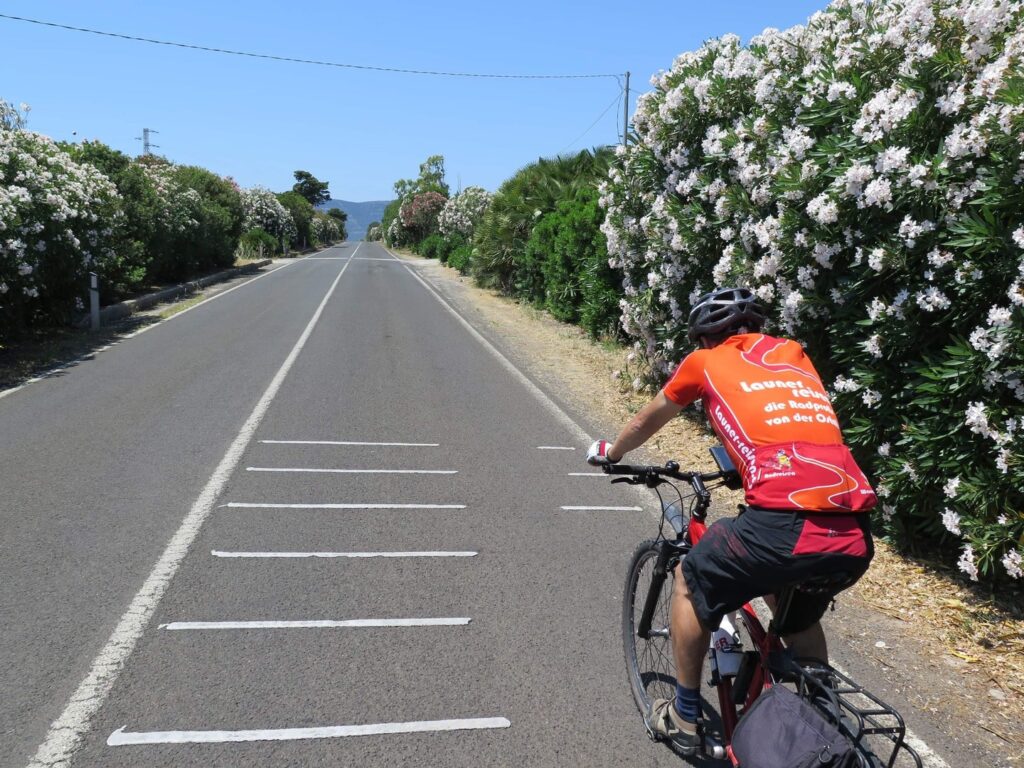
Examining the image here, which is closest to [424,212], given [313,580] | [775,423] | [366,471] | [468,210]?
[468,210]

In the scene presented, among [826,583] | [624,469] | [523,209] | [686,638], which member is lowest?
[686,638]

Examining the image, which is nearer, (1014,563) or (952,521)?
(1014,563)

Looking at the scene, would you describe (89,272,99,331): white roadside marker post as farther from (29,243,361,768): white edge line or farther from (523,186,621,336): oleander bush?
(29,243,361,768): white edge line

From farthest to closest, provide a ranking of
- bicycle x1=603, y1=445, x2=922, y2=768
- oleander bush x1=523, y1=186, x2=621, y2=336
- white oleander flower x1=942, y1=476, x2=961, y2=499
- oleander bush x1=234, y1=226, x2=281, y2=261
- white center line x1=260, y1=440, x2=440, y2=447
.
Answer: oleander bush x1=234, y1=226, x2=281, y2=261
oleander bush x1=523, y1=186, x2=621, y2=336
white center line x1=260, y1=440, x2=440, y2=447
white oleander flower x1=942, y1=476, x2=961, y2=499
bicycle x1=603, y1=445, x2=922, y2=768

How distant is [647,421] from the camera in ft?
10.3

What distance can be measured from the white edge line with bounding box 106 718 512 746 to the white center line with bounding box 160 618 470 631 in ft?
2.80

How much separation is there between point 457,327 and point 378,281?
639 inches

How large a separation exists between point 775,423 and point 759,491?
9.5 inches

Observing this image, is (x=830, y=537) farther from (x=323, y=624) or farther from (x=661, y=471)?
(x=323, y=624)

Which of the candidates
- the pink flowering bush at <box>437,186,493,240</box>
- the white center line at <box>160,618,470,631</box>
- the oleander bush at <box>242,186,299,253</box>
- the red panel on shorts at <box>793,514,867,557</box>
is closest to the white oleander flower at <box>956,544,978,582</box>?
the red panel on shorts at <box>793,514,867,557</box>

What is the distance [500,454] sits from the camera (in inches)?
299

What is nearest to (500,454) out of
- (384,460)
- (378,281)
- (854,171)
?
(384,460)

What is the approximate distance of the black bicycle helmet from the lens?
305 centimetres

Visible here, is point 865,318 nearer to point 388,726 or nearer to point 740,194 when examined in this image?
point 740,194
